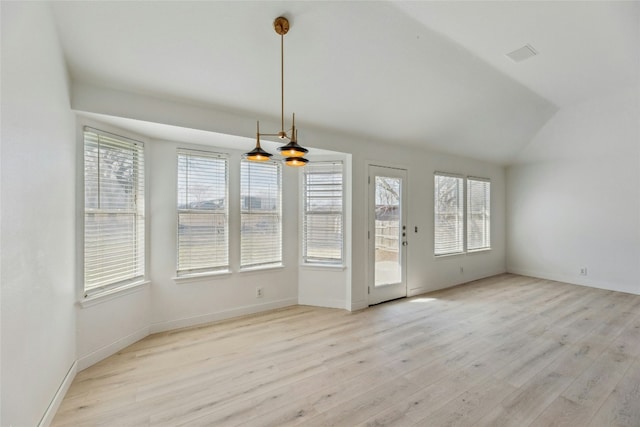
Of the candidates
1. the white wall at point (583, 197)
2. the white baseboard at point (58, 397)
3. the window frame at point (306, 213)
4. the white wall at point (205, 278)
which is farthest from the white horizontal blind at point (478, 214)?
the white baseboard at point (58, 397)

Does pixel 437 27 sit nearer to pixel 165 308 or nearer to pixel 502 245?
pixel 165 308

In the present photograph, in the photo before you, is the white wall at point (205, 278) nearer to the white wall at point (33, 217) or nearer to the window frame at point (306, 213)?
the window frame at point (306, 213)

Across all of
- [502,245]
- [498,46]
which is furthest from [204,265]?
[502,245]

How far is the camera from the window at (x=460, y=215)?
5.12 m

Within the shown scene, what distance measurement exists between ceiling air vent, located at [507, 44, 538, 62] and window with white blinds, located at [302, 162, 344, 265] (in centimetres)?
241

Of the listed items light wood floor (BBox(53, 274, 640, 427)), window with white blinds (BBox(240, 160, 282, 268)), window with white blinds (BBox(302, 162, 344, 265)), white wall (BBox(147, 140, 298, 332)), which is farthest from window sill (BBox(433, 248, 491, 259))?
window with white blinds (BBox(240, 160, 282, 268))

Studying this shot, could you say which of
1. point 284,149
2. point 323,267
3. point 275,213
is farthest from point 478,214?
point 284,149

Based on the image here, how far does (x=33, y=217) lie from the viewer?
69.1 inches

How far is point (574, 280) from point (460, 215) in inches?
101

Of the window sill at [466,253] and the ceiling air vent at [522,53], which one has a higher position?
the ceiling air vent at [522,53]

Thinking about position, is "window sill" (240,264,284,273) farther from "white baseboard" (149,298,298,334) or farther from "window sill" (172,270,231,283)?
"white baseboard" (149,298,298,334)

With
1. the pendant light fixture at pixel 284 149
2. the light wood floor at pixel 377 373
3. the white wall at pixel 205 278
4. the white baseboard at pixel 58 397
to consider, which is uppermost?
the pendant light fixture at pixel 284 149

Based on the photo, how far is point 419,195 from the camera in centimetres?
476

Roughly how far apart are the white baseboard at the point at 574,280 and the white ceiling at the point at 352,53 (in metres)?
3.51
